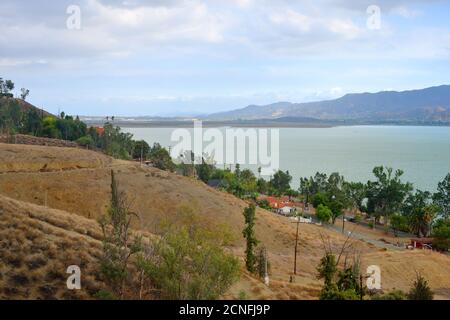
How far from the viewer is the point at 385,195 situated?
68500 mm

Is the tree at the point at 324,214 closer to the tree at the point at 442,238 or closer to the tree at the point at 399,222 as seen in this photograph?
the tree at the point at 399,222

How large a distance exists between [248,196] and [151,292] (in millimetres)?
48280

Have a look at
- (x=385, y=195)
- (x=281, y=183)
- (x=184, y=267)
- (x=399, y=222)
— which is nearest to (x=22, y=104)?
(x=281, y=183)

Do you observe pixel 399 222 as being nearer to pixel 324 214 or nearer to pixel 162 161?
pixel 324 214

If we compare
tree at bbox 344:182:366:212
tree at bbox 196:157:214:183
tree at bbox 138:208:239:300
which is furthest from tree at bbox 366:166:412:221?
tree at bbox 138:208:239:300

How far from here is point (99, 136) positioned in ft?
245

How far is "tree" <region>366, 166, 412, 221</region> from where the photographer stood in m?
67.9

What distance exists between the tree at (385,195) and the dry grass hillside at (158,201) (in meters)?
23.7

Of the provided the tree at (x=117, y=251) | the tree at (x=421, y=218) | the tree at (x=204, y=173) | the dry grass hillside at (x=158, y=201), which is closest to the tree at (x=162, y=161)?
the tree at (x=204, y=173)

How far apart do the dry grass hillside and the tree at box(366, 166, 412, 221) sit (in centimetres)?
2373

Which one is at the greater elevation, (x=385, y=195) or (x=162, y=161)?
(x=162, y=161)

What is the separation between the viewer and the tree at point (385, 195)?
223 feet

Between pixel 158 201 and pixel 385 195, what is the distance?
3828 cm
